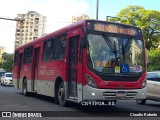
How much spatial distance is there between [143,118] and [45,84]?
6165mm

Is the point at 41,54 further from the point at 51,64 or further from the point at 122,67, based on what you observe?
the point at 122,67

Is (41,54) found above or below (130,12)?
below

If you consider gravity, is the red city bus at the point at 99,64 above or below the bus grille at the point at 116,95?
above

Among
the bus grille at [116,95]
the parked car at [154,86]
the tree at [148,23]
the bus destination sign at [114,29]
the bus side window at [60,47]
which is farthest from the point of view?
the tree at [148,23]

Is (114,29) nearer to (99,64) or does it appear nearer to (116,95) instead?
(99,64)

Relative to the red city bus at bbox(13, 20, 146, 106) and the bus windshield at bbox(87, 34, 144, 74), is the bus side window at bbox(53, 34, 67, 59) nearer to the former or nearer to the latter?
the red city bus at bbox(13, 20, 146, 106)

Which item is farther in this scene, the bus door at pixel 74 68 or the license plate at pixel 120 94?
the bus door at pixel 74 68

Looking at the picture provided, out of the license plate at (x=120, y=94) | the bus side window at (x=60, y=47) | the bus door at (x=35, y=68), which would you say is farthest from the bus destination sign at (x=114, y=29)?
the bus door at (x=35, y=68)

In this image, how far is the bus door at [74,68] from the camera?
457 inches

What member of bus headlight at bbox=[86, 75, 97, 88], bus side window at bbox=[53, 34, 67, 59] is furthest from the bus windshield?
bus side window at bbox=[53, 34, 67, 59]

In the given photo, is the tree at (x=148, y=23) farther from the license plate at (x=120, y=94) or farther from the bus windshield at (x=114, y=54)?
the license plate at (x=120, y=94)

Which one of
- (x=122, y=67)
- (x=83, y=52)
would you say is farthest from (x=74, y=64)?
(x=122, y=67)

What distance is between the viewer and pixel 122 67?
11297 mm

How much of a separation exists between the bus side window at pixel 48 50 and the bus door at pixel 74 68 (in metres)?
2.43
